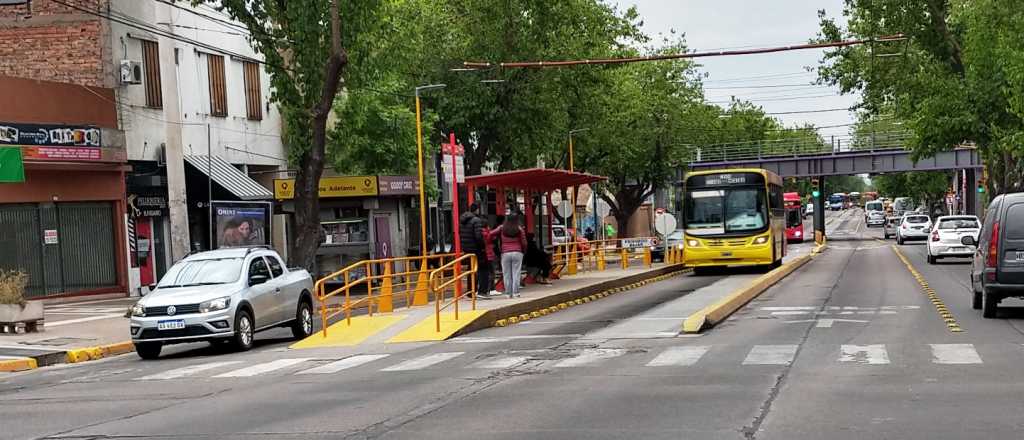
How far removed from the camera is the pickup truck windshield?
64.3 ft

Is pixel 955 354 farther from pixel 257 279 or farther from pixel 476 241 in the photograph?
pixel 476 241

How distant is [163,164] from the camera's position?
1414 inches

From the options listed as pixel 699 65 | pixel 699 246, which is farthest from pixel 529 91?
pixel 699 65

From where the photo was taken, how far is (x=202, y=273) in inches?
781

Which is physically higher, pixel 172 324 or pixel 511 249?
pixel 511 249

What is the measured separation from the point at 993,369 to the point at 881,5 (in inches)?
1435

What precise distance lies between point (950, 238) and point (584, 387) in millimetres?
33521

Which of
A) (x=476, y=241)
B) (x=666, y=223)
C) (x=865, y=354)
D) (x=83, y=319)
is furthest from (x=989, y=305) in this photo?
(x=666, y=223)

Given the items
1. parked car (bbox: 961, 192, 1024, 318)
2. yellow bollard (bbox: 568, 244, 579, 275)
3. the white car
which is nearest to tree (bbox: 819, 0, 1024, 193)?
the white car

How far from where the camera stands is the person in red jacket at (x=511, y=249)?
23.8 m

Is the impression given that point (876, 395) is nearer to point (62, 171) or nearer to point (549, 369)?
point (549, 369)

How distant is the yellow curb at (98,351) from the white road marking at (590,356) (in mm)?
8563

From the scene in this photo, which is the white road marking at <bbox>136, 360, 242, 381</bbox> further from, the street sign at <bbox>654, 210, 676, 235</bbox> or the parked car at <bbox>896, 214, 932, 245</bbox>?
the parked car at <bbox>896, 214, 932, 245</bbox>

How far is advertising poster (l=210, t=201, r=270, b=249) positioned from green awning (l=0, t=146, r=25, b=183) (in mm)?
4907
